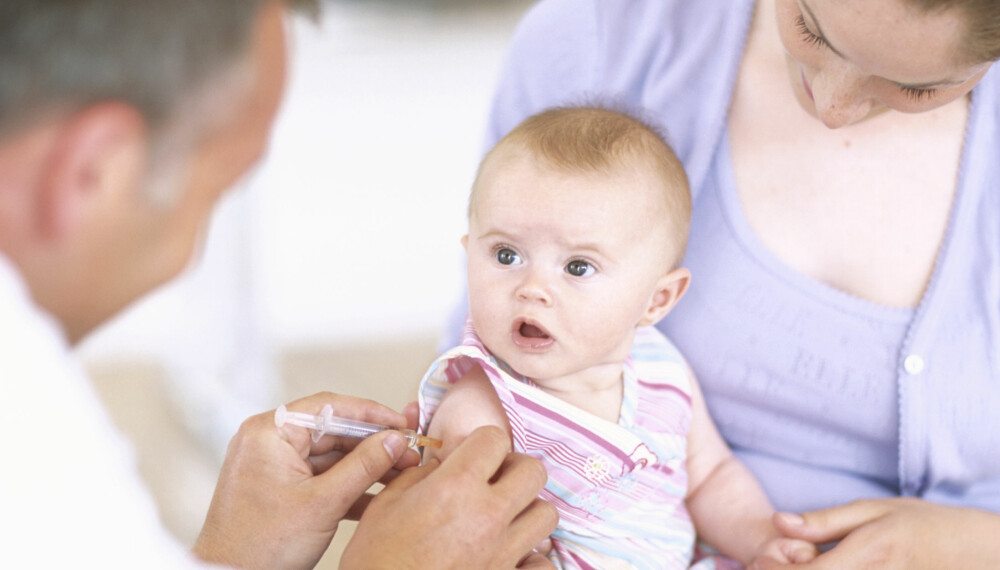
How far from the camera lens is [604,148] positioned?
1.05 metres

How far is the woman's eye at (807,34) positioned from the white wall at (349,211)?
3.22 feet

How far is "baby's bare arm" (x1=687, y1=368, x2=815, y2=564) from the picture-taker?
121cm

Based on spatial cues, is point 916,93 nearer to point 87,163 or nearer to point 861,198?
point 861,198

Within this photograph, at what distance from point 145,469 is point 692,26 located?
52.4 inches

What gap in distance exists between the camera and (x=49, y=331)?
2.06 feet

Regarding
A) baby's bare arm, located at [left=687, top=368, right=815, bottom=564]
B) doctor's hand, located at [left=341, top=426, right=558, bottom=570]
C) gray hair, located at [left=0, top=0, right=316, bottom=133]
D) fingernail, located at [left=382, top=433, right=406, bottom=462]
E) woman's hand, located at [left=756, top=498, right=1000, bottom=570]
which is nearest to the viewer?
gray hair, located at [left=0, top=0, right=316, bottom=133]

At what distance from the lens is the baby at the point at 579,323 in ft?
3.37

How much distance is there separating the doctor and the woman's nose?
0.63m

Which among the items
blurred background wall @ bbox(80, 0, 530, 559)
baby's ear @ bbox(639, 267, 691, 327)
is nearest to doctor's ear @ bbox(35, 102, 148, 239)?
blurred background wall @ bbox(80, 0, 530, 559)

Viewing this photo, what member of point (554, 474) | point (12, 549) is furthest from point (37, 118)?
point (554, 474)

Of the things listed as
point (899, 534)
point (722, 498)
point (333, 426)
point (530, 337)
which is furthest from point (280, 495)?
point (899, 534)

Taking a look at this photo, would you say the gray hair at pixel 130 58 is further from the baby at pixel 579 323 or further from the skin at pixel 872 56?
the skin at pixel 872 56

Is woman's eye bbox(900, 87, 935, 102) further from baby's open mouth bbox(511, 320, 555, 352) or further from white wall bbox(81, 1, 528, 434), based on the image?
white wall bbox(81, 1, 528, 434)

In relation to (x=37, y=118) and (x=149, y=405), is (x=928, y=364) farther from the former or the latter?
(x=149, y=405)
